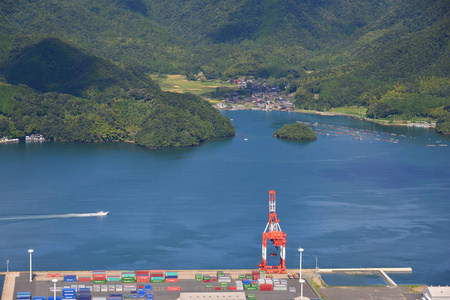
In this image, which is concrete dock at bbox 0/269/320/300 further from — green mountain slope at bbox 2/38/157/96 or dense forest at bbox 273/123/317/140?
green mountain slope at bbox 2/38/157/96

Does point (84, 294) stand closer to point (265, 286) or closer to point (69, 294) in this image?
point (69, 294)

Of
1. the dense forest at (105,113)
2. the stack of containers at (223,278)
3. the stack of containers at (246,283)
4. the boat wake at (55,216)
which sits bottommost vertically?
the stack of containers at (246,283)

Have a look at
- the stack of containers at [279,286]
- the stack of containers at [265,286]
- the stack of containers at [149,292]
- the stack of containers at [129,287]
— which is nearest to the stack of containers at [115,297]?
the stack of containers at [129,287]

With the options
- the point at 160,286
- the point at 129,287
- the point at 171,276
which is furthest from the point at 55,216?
the point at 160,286

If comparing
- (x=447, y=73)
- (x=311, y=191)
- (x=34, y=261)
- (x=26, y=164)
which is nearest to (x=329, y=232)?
(x=311, y=191)

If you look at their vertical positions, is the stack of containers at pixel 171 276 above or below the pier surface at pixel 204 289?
above

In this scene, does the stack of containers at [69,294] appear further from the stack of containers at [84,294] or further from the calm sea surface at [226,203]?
the calm sea surface at [226,203]

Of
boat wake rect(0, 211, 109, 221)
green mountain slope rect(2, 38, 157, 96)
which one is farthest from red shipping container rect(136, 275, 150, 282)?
green mountain slope rect(2, 38, 157, 96)
